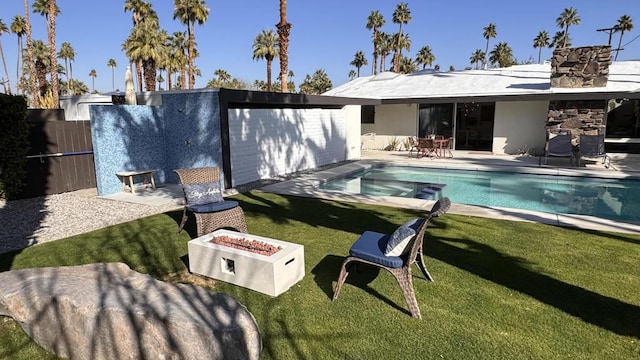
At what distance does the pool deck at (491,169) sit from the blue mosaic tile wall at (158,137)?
7.71 ft

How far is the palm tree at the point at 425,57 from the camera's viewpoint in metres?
53.7

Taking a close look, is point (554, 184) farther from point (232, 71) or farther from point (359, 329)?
point (232, 71)

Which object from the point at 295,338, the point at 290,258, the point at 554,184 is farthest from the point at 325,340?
the point at 554,184

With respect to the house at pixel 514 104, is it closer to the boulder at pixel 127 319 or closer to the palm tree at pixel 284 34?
the palm tree at pixel 284 34

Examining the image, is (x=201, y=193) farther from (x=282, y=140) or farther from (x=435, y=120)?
(x=435, y=120)

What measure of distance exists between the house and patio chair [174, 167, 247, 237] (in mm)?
13691

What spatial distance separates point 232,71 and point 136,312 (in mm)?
60595

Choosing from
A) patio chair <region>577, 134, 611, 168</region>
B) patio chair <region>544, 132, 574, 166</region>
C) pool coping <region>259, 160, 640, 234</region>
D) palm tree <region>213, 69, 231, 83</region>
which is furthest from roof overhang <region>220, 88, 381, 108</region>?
palm tree <region>213, 69, 231, 83</region>

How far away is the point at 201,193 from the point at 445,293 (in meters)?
4.28

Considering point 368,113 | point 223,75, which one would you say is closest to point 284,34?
point 368,113

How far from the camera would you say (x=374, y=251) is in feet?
13.7

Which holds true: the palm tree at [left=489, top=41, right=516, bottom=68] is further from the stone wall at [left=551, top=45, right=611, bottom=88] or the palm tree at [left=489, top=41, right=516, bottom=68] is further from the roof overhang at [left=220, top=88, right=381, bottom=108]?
the roof overhang at [left=220, top=88, right=381, bottom=108]

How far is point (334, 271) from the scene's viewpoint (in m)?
5.13

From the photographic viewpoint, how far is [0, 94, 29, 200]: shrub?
29.9ft
